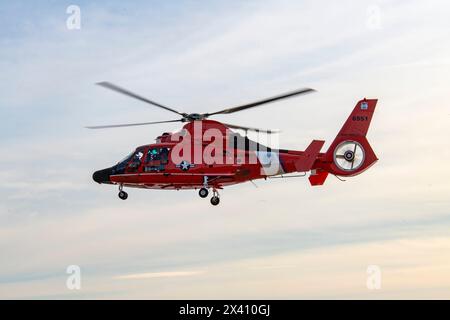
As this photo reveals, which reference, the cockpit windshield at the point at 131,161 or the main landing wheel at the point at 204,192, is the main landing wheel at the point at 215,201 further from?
the cockpit windshield at the point at 131,161

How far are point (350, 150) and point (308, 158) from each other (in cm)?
304

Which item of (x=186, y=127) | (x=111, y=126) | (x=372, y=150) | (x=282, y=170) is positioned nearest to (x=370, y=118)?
(x=372, y=150)

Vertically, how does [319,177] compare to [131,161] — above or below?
below

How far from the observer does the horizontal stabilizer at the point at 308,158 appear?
54250 mm

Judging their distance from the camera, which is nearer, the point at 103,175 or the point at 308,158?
the point at 308,158

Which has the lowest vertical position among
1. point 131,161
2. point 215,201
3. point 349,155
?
point 215,201

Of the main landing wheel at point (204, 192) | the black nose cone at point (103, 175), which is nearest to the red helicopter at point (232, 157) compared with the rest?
the main landing wheel at point (204, 192)

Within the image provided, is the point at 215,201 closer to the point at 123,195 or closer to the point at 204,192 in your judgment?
the point at 204,192

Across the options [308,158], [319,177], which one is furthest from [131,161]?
[319,177]

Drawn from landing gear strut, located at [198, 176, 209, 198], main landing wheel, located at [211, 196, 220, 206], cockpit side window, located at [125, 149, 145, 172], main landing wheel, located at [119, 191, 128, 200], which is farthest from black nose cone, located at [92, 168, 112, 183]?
main landing wheel, located at [211, 196, 220, 206]

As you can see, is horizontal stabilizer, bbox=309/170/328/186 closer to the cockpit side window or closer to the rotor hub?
the rotor hub

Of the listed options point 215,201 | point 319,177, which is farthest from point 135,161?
point 319,177

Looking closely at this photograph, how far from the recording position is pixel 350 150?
55531mm

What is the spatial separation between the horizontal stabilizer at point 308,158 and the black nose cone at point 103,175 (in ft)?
42.7
